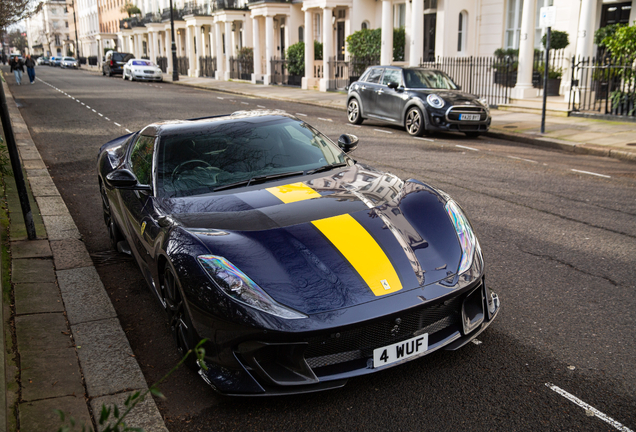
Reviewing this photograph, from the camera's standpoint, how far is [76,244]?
5961mm

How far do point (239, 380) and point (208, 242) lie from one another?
32.0 inches

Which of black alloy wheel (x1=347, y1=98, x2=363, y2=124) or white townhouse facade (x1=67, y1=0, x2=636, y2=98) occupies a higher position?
white townhouse facade (x1=67, y1=0, x2=636, y2=98)

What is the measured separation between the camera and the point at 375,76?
15930 millimetres

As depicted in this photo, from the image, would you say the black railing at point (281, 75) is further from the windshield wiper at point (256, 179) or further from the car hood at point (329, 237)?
the car hood at point (329, 237)

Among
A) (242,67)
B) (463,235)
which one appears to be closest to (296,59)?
(242,67)

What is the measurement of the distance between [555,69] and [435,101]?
27.5 feet

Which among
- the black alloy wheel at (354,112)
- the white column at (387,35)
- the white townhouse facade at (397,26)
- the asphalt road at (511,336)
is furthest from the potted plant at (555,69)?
the asphalt road at (511,336)

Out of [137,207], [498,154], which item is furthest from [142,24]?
[137,207]

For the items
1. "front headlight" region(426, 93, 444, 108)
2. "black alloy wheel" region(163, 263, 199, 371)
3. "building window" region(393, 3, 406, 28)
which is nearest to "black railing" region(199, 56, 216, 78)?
"building window" region(393, 3, 406, 28)

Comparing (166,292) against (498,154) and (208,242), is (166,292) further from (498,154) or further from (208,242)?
(498,154)

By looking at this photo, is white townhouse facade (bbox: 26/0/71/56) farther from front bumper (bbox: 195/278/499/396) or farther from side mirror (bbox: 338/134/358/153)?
front bumper (bbox: 195/278/499/396)

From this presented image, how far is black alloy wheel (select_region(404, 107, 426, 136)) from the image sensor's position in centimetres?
1387

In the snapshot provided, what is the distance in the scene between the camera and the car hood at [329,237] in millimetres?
3096

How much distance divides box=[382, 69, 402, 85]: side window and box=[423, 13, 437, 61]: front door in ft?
38.3
